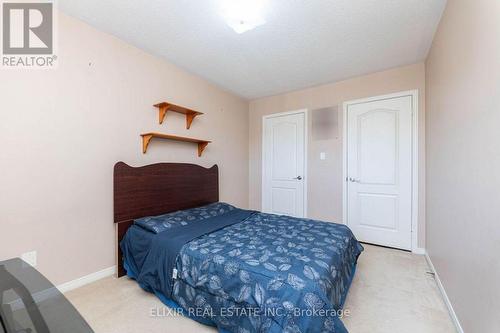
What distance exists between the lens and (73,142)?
1978 mm

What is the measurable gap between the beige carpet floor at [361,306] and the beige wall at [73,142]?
0.39 metres

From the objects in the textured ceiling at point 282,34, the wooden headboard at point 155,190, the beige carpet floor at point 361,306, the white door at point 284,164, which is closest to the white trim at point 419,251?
the beige carpet floor at point 361,306

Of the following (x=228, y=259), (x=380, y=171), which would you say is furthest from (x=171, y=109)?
(x=380, y=171)

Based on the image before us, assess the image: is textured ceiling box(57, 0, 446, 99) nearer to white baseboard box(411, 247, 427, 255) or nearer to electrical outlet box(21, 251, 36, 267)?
electrical outlet box(21, 251, 36, 267)

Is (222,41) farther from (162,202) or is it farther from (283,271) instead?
(283,271)

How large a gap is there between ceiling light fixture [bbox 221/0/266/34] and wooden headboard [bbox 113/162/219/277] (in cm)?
166

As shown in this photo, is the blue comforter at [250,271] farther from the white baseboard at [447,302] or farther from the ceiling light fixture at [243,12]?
the ceiling light fixture at [243,12]

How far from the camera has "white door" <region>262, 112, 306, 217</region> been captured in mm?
3758

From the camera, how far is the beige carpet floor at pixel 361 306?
1544 millimetres

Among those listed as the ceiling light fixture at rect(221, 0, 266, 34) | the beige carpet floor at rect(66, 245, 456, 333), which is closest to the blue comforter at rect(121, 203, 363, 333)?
the beige carpet floor at rect(66, 245, 456, 333)

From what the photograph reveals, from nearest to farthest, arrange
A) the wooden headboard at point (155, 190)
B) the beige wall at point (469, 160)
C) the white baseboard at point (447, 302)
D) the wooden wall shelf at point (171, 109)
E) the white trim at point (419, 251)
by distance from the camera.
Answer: the beige wall at point (469, 160)
the white baseboard at point (447, 302)
the wooden headboard at point (155, 190)
the wooden wall shelf at point (171, 109)
the white trim at point (419, 251)

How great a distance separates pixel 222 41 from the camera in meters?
2.36

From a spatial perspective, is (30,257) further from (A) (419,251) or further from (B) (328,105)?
(A) (419,251)

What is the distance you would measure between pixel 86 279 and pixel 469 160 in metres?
3.11
